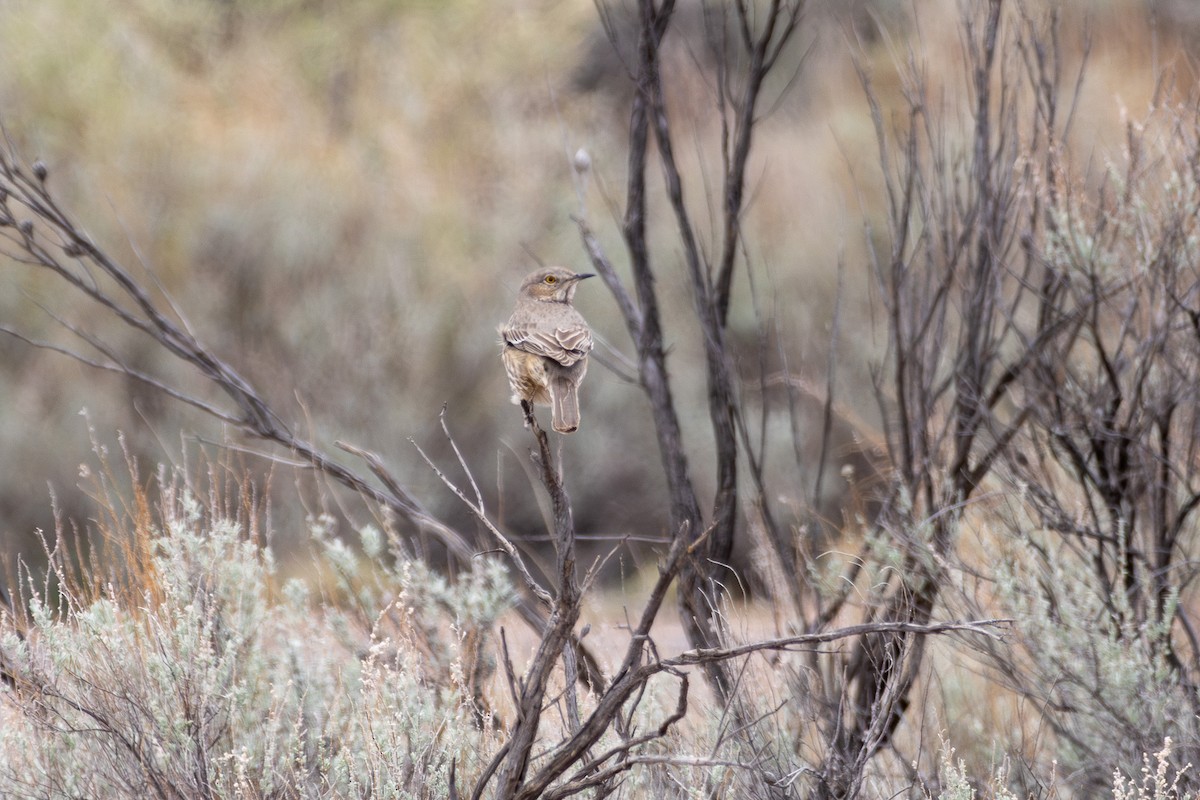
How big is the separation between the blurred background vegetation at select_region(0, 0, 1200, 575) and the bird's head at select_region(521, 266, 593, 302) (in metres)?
4.10

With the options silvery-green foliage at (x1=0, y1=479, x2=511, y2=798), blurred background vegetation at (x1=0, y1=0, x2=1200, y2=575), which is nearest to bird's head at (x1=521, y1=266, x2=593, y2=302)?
silvery-green foliage at (x1=0, y1=479, x2=511, y2=798)

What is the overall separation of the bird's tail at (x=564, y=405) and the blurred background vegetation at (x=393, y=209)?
4.91m

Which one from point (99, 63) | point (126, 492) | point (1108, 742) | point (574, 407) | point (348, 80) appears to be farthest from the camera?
point (348, 80)

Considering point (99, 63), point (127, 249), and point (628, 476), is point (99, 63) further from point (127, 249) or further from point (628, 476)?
point (628, 476)

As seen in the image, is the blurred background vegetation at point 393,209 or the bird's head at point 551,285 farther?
the blurred background vegetation at point 393,209

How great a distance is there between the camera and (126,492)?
29.6 feet

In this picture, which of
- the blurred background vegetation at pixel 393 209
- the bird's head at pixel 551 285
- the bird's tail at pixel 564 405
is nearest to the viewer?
the bird's tail at pixel 564 405

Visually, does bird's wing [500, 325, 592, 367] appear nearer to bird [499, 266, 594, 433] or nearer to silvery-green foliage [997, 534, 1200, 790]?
bird [499, 266, 594, 433]

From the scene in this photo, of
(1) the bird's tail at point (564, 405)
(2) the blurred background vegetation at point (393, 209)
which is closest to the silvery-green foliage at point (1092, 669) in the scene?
(1) the bird's tail at point (564, 405)

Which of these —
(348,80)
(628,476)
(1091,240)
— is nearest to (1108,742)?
(1091,240)

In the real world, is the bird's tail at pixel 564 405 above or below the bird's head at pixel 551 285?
below

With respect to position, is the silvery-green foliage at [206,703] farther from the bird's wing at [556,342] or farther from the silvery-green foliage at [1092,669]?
the silvery-green foliage at [1092,669]

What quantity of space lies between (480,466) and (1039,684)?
5823 millimetres

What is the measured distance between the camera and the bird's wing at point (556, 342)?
3152 mm
